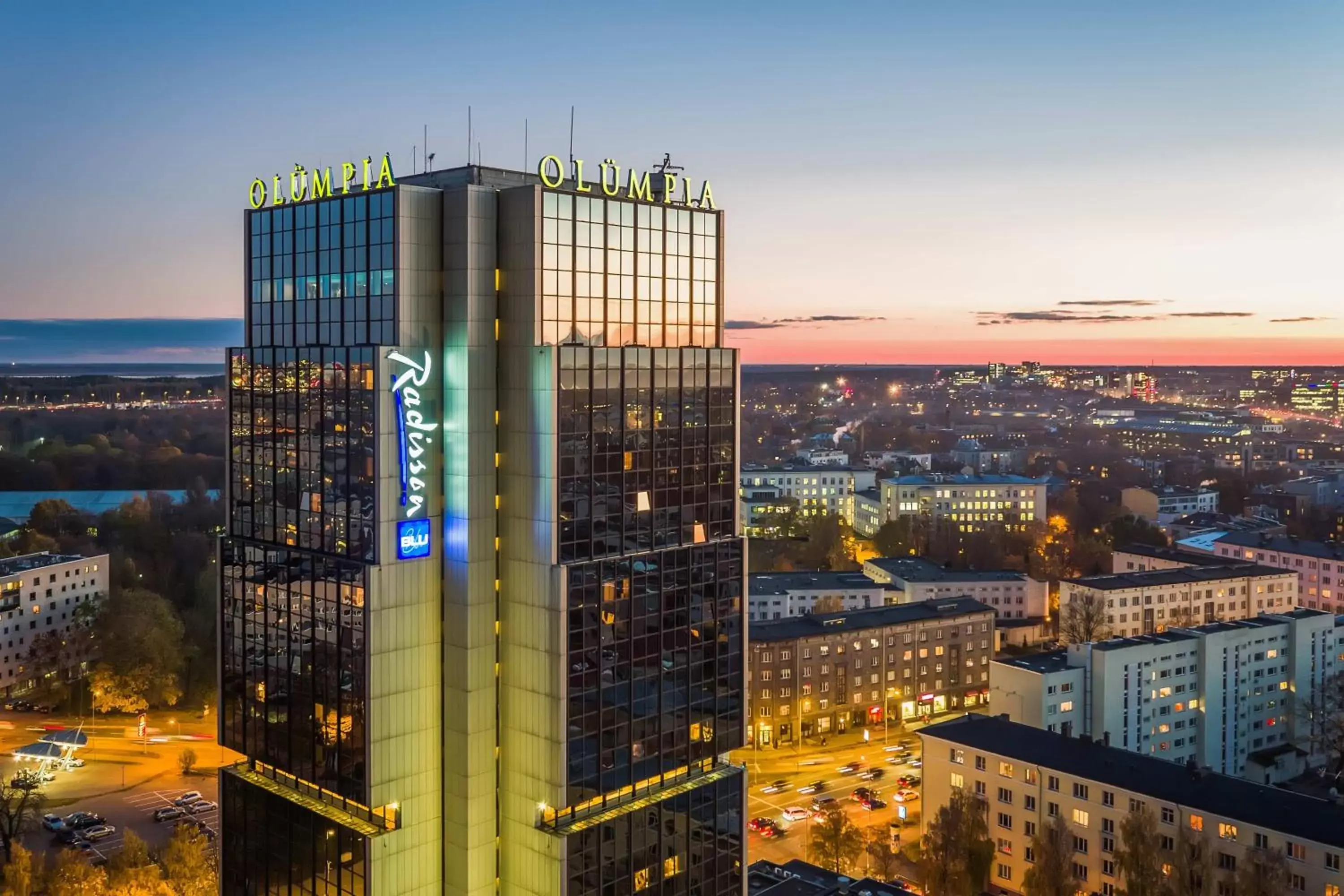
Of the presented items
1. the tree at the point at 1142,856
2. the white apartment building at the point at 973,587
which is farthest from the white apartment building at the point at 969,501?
the tree at the point at 1142,856

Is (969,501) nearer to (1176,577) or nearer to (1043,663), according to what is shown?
(1176,577)

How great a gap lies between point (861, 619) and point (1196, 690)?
92.5ft

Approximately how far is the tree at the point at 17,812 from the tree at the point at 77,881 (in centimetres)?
914

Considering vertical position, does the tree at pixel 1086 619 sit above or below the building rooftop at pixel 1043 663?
below

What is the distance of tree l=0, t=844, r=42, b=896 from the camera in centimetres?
5469

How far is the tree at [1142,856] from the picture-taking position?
181 feet

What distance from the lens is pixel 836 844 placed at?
6209cm

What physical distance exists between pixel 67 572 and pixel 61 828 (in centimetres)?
4279

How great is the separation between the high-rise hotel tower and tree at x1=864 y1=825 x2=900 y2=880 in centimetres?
2414

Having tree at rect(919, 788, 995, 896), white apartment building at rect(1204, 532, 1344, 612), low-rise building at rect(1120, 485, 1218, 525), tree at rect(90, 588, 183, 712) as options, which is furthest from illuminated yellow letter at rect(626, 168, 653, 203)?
low-rise building at rect(1120, 485, 1218, 525)

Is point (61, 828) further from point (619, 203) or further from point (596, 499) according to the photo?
point (619, 203)

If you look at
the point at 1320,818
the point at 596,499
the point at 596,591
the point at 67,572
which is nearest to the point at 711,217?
the point at 596,499

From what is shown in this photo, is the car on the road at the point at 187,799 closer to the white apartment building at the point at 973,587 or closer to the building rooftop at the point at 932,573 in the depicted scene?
the white apartment building at the point at 973,587

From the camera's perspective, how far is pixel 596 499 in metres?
37.9
